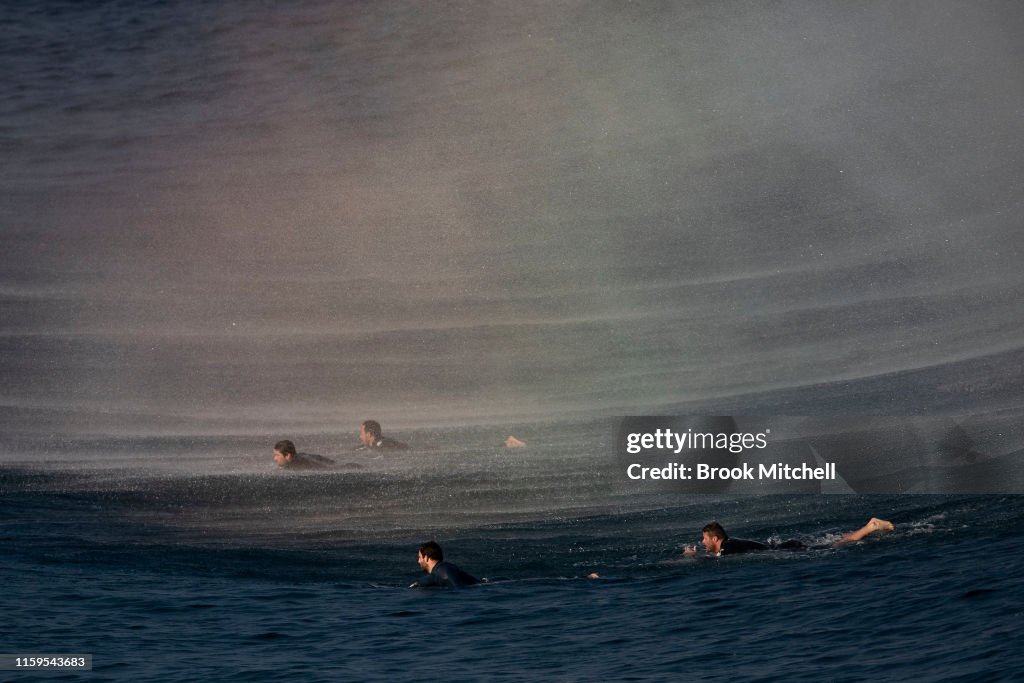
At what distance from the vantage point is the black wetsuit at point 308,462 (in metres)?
21.0

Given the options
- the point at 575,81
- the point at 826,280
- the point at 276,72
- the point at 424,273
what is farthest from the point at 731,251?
the point at 276,72

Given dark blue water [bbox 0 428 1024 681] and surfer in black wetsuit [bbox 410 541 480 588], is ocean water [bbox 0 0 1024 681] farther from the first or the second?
surfer in black wetsuit [bbox 410 541 480 588]

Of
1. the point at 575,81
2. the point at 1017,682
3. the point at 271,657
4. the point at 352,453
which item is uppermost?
the point at 575,81

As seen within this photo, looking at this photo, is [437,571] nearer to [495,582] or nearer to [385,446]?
[495,582]

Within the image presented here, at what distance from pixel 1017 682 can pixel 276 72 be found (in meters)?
41.0

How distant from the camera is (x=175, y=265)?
3778 cm

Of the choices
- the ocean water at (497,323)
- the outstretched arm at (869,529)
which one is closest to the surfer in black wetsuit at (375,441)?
the ocean water at (497,323)

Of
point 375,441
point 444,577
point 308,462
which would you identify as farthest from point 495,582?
point 375,441

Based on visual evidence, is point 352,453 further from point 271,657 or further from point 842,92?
point 842,92

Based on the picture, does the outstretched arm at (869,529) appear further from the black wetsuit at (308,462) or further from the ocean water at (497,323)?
the black wetsuit at (308,462)

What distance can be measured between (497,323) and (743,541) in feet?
58.8

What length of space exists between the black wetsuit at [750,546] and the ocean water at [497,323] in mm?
283

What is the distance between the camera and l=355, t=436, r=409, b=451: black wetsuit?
73.5 feet

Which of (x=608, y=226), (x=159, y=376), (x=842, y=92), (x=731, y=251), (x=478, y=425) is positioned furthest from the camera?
(x=842, y=92)
